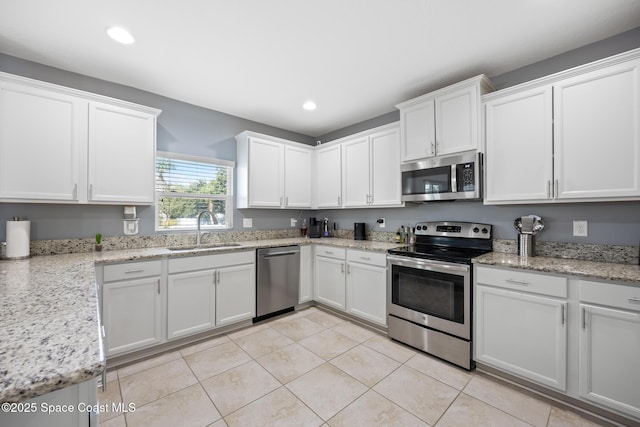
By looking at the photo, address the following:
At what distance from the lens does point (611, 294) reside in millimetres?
1641

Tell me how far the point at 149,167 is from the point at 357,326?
9.07ft

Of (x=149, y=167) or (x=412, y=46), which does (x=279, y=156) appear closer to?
(x=149, y=167)

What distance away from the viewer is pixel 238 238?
3.58 m

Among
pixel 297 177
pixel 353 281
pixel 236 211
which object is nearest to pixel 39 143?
pixel 236 211

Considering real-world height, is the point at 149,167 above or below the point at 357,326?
above

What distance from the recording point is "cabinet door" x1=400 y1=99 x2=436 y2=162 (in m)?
2.71

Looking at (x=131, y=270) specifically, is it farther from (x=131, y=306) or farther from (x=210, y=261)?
(x=210, y=261)

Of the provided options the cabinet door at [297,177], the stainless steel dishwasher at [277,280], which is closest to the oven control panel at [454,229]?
the stainless steel dishwasher at [277,280]

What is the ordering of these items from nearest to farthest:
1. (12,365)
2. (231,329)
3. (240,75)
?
(12,365) → (240,75) → (231,329)

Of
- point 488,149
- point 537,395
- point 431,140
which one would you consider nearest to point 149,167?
point 431,140

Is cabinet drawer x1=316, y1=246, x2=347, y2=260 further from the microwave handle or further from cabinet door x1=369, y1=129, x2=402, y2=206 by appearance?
the microwave handle

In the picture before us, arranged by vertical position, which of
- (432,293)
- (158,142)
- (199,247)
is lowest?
(432,293)

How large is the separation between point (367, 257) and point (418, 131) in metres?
1.44

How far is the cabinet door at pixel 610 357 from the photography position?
62.1 inches
